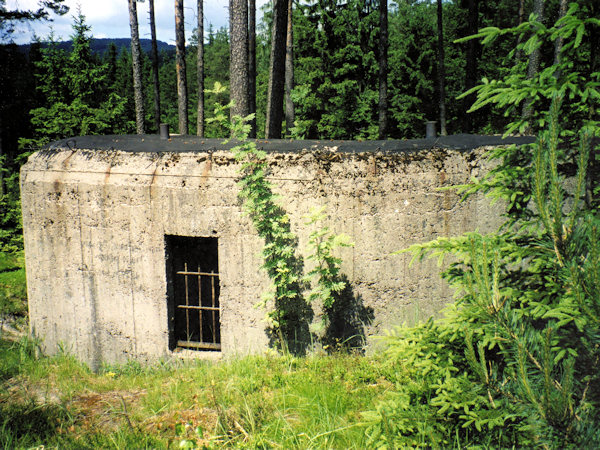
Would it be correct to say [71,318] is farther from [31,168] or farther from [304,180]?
[304,180]

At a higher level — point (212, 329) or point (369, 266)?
point (369, 266)

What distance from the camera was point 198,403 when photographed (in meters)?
4.75

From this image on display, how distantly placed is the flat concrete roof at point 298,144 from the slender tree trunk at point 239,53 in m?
3.00

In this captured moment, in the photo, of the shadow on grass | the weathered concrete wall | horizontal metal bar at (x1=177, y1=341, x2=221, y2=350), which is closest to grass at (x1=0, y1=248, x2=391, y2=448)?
the shadow on grass

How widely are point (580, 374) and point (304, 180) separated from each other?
3647 millimetres

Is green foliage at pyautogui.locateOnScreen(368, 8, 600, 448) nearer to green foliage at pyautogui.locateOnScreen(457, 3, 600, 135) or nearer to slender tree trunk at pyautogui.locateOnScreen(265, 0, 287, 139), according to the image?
green foliage at pyautogui.locateOnScreen(457, 3, 600, 135)

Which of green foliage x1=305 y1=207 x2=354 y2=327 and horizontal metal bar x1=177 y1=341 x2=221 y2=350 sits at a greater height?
green foliage x1=305 y1=207 x2=354 y2=327

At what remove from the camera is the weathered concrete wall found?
545 cm

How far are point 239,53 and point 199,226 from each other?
5.05 metres

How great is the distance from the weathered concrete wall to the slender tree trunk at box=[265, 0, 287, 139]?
5468mm

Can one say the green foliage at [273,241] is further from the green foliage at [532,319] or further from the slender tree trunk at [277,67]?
the slender tree trunk at [277,67]

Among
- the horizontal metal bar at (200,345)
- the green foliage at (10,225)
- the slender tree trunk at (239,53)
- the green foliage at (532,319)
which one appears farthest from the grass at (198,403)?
the green foliage at (10,225)

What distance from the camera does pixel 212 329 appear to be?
6.45 metres

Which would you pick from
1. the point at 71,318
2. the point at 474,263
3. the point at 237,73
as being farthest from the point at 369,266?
the point at 237,73
